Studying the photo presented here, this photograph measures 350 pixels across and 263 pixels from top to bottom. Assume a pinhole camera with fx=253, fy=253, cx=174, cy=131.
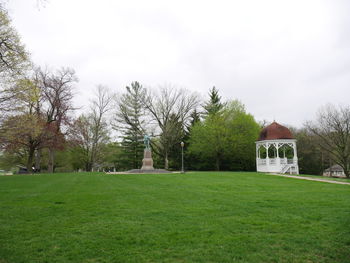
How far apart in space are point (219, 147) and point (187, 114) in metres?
9.25

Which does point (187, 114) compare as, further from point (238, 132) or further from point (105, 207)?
point (105, 207)

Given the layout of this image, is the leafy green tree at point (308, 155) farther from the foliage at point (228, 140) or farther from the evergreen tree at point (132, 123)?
the evergreen tree at point (132, 123)

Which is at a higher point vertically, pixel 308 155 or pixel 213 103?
pixel 213 103

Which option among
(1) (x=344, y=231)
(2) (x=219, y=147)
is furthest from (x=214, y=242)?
(2) (x=219, y=147)

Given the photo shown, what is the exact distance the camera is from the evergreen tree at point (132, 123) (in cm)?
3931

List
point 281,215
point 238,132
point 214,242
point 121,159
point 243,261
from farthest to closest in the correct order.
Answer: point 121,159 < point 238,132 < point 281,215 < point 214,242 < point 243,261

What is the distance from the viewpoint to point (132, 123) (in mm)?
39938

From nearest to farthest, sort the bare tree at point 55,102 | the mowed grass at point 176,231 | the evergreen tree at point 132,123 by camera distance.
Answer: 1. the mowed grass at point 176,231
2. the bare tree at point 55,102
3. the evergreen tree at point 132,123

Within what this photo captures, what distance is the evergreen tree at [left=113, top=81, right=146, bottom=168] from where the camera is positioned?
39.3 metres

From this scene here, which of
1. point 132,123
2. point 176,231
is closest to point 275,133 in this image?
point 132,123

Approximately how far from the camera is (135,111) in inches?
1582

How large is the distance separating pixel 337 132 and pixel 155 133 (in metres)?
24.4

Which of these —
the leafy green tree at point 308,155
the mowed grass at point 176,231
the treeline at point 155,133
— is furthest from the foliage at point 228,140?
the mowed grass at point 176,231

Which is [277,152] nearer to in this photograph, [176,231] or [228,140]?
[228,140]
